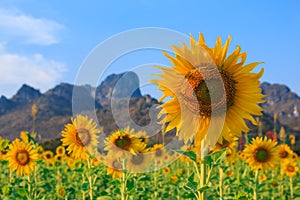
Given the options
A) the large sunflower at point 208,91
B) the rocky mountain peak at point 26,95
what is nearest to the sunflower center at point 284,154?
the large sunflower at point 208,91

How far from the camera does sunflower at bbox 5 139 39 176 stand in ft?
20.1

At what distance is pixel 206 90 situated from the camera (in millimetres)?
2402

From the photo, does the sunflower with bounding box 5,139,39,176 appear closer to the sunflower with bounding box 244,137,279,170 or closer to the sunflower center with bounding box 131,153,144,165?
the sunflower center with bounding box 131,153,144,165

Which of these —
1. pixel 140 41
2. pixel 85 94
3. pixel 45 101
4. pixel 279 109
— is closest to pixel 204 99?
pixel 140 41

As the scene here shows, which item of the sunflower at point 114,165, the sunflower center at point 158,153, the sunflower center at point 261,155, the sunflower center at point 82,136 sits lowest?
the sunflower at point 114,165

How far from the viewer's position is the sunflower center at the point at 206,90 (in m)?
2.40

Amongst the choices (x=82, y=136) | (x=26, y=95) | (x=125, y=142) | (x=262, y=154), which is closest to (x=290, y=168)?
(x=262, y=154)

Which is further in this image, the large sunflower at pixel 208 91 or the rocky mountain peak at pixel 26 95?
the rocky mountain peak at pixel 26 95

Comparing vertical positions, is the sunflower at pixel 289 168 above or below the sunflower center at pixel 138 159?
above

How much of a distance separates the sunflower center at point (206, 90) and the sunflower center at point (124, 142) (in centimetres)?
Answer: 299

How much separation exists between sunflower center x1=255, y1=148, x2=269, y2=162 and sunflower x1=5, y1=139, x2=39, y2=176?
345 cm

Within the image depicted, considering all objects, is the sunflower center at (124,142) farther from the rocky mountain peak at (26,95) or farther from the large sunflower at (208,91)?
the rocky mountain peak at (26,95)

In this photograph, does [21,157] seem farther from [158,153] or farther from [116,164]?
[158,153]

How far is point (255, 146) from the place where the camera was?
5.86 meters
